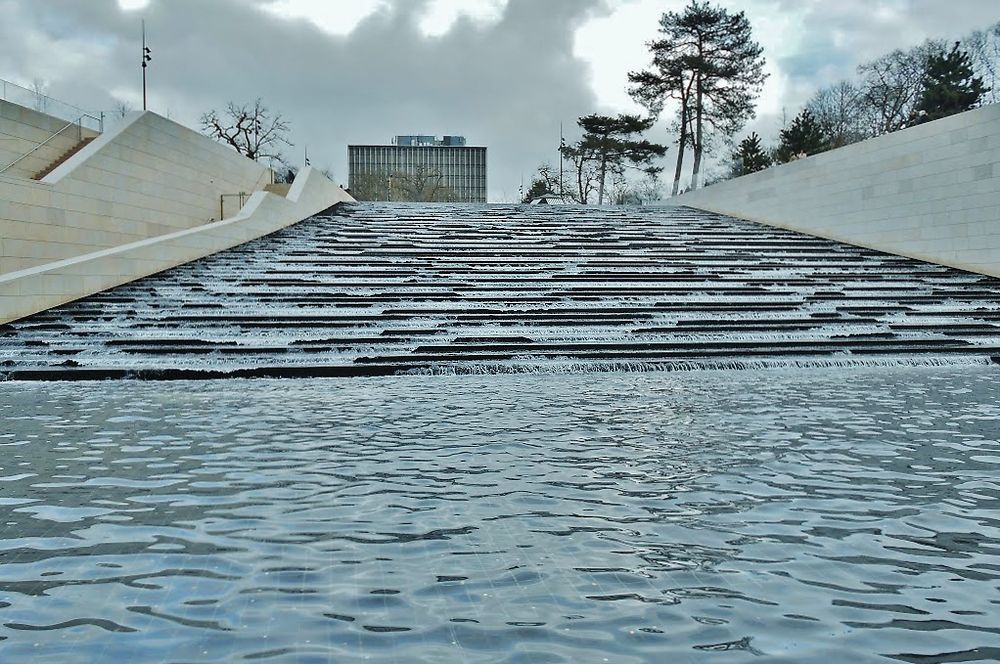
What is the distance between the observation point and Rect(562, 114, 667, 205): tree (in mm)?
36062

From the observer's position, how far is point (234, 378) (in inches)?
271

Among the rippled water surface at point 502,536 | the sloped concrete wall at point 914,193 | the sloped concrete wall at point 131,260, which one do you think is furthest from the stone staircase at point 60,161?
the sloped concrete wall at point 914,193

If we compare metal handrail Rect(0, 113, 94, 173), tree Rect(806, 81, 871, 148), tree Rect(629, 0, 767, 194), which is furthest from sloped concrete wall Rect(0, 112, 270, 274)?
tree Rect(806, 81, 871, 148)

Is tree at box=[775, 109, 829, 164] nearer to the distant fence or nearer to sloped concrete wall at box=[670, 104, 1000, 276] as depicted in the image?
sloped concrete wall at box=[670, 104, 1000, 276]

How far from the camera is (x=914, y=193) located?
524 inches

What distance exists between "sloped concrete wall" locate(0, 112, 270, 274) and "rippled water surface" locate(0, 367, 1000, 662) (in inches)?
299

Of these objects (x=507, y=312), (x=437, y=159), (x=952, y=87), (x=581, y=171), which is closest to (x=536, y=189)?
(x=581, y=171)

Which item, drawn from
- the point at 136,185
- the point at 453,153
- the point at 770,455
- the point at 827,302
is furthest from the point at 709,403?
the point at 453,153

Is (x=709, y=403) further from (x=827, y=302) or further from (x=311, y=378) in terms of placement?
(x=827, y=302)

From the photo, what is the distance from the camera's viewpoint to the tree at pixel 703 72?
30141mm

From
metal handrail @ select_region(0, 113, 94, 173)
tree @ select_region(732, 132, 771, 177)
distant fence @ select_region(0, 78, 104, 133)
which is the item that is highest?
tree @ select_region(732, 132, 771, 177)

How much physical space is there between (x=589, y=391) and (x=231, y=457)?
300 cm

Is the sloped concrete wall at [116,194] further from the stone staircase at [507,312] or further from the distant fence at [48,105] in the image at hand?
the stone staircase at [507,312]

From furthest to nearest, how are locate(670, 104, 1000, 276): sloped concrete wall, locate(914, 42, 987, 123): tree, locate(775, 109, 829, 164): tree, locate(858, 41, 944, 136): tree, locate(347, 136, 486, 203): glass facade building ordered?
locate(347, 136, 486, 203): glass facade building < locate(858, 41, 944, 136): tree < locate(775, 109, 829, 164): tree < locate(914, 42, 987, 123): tree < locate(670, 104, 1000, 276): sloped concrete wall
